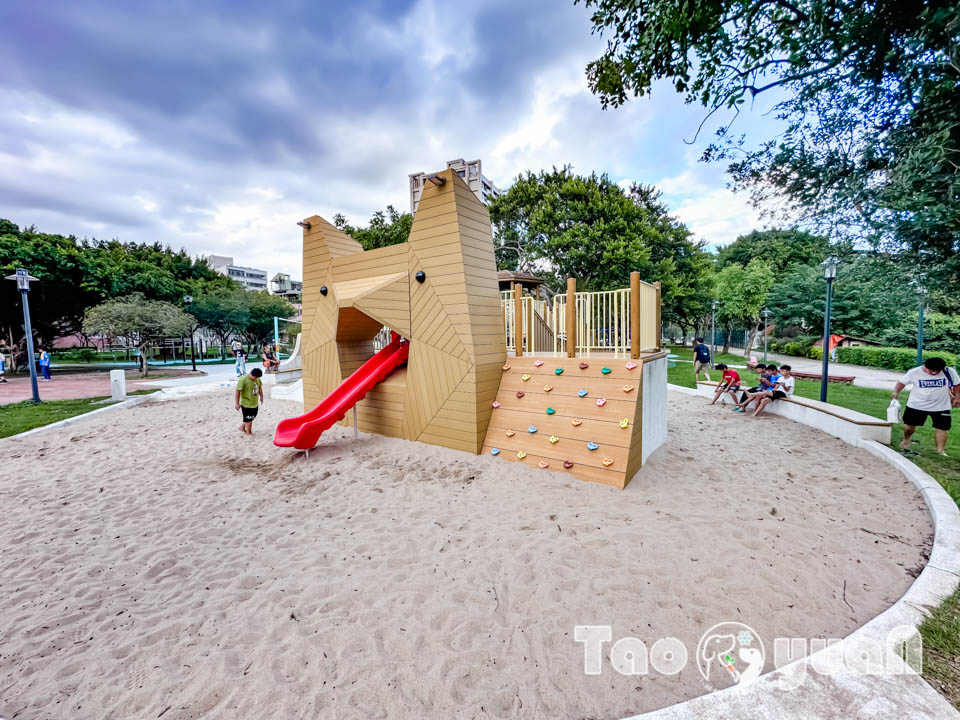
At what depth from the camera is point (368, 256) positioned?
7430mm

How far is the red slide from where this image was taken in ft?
21.1

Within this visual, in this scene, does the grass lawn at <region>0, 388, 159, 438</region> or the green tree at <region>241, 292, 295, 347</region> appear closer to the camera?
the grass lawn at <region>0, 388, 159, 438</region>

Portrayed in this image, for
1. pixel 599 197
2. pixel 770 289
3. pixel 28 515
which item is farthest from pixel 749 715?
pixel 770 289

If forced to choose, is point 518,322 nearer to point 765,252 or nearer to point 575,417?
point 575,417

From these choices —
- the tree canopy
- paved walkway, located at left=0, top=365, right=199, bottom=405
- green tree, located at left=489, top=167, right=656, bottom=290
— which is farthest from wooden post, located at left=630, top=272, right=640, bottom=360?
the tree canopy

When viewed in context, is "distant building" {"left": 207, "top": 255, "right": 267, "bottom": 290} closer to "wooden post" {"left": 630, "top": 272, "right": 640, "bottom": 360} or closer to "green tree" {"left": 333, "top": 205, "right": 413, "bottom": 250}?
"green tree" {"left": 333, "top": 205, "right": 413, "bottom": 250}

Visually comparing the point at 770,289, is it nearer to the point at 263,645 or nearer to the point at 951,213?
the point at 951,213

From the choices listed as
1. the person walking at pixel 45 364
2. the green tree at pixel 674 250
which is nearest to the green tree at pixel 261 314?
the person walking at pixel 45 364

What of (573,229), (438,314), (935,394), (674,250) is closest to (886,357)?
(674,250)

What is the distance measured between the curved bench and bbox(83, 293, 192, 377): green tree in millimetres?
25139

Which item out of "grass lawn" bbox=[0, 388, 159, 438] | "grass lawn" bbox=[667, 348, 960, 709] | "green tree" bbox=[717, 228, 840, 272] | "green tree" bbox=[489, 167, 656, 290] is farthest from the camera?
"green tree" bbox=[717, 228, 840, 272]

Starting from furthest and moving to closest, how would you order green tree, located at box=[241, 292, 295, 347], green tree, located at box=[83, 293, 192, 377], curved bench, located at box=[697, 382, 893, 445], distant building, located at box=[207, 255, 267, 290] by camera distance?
distant building, located at box=[207, 255, 267, 290]
green tree, located at box=[241, 292, 295, 347]
green tree, located at box=[83, 293, 192, 377]
curved bench, located at box=[697, 382, 893, 445]

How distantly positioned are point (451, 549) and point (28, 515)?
5051 millimetres

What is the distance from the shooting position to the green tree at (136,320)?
18078 mm
